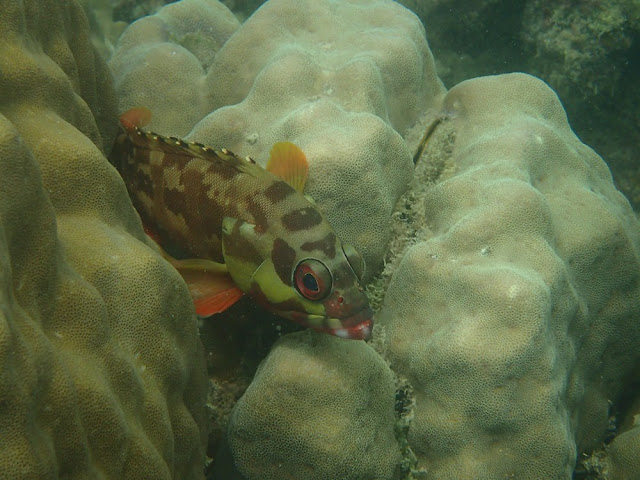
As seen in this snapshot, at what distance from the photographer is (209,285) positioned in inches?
111

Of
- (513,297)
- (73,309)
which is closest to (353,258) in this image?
(513,297)

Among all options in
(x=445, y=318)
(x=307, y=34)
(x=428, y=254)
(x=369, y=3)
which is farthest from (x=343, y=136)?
(x=369, y=3)

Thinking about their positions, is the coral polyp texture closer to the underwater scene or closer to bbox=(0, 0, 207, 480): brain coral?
the underwater scene

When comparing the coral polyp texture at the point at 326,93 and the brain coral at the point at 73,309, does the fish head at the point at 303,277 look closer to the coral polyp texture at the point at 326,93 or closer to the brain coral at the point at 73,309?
the brain coral at the point at 73,309

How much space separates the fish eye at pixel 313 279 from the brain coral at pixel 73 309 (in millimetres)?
627

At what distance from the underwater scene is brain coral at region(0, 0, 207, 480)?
0.03 ft

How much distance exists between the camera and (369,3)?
505 centimetres

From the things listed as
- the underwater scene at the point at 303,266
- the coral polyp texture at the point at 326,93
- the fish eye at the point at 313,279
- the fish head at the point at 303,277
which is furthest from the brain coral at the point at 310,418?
the coral polyp texture at the point at 326,93

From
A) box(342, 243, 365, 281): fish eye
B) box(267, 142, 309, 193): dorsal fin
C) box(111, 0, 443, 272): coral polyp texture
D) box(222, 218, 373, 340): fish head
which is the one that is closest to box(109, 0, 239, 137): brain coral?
box(111, 0, 443, 272): coral polyp texture

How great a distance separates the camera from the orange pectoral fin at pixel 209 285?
2.71m

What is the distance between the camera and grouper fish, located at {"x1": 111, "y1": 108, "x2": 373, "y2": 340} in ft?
8.24

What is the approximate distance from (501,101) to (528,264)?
186 centimetres

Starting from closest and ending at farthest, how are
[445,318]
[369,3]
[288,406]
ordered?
[288,406] → [445,318] → [369,3]

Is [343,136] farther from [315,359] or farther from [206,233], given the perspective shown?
[315,359]
